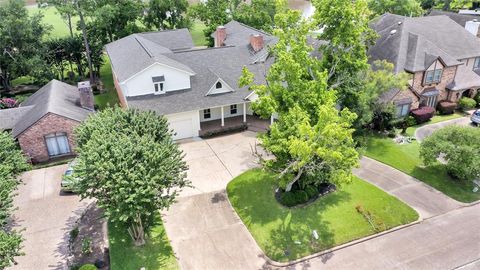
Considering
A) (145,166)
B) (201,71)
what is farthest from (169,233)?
(201,71)

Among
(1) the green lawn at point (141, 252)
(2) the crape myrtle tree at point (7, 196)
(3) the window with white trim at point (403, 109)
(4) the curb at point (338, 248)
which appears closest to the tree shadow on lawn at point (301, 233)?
(4) the curb at point (338, 248)

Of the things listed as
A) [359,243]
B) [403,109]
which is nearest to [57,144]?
[359,243]

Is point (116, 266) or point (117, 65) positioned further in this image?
point (117, 65)

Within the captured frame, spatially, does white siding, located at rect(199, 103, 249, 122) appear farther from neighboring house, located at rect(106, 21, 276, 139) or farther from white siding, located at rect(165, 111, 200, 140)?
white siding, located at rect(165, 111, 200, 140)

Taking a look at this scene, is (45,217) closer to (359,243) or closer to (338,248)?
(338,248)

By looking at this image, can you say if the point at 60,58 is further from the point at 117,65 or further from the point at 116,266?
the point at 116,266

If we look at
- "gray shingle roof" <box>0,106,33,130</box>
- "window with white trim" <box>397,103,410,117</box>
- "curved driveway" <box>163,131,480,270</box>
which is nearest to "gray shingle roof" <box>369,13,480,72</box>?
"window with white trim" <box>397,103,410,117</box>

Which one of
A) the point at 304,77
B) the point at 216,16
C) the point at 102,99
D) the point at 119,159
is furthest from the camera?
the point at 216,16
